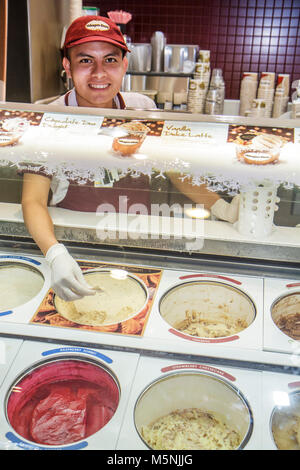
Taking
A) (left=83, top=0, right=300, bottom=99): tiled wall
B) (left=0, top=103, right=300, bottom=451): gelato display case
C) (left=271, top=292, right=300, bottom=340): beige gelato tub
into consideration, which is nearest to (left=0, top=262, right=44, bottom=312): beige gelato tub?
(left=0, top=103, right=300, bottom=451): gelato display case

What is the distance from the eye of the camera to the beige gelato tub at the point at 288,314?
1476 mm

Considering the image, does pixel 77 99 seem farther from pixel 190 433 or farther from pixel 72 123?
pixel 190 433

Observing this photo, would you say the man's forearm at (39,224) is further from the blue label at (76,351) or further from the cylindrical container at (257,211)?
the cylindrical container at (257,211)

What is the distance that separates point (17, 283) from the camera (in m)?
1.64

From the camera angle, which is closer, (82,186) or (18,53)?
(82,186)

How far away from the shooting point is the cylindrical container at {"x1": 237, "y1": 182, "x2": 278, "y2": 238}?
1408 mm

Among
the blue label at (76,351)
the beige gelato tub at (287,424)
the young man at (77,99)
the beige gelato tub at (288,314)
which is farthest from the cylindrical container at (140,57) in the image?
the beige gelato tub at (287,424)

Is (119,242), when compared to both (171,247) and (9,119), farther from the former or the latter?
(9,119)

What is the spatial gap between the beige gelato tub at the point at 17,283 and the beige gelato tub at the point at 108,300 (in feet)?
0.63

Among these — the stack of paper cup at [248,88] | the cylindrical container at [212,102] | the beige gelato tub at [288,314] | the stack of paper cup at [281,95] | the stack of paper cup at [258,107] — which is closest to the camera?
the beige gelato tub at [288,314]

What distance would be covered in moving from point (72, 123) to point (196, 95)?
2864 millimetres

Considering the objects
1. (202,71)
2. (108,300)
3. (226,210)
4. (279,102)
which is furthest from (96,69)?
(279,102)

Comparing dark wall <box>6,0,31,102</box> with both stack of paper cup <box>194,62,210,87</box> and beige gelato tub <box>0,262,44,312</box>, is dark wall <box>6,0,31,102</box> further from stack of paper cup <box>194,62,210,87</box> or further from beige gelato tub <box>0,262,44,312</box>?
stack of paper cup <box>194,62,210,87</box>
